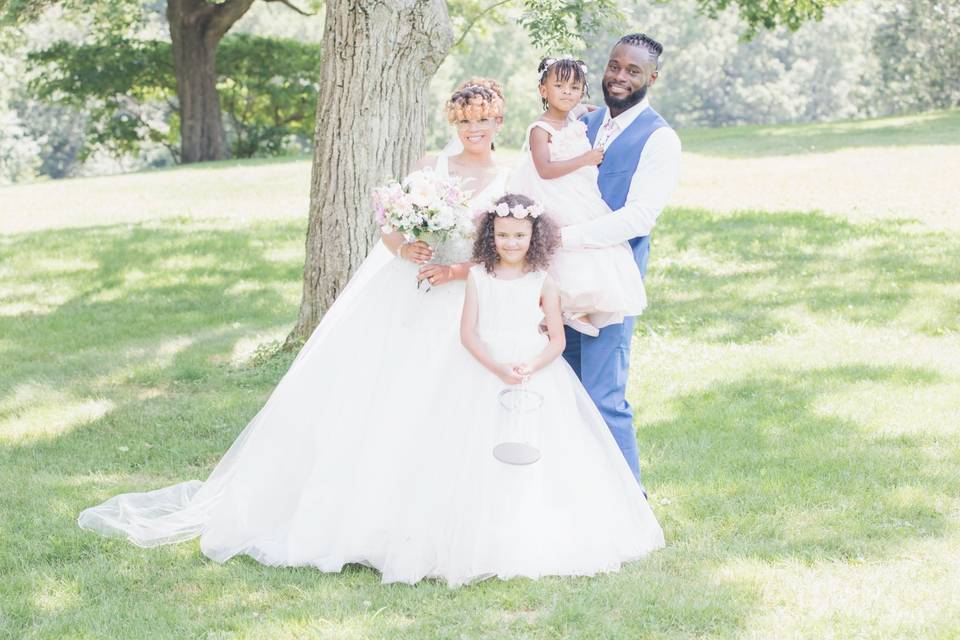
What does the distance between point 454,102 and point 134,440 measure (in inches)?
134

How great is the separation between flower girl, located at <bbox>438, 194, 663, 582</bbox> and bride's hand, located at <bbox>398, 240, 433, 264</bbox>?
297 mm

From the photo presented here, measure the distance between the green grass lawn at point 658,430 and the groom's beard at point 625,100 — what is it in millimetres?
2021

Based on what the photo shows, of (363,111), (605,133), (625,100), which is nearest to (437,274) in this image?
(605,133)

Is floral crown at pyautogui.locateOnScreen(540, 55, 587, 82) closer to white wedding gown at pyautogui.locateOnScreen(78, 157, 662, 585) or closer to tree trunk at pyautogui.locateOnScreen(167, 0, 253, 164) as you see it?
white wedding gown at pyautogui.locateOnScreen(78, 157, 662, 585)

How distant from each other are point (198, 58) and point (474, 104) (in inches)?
732

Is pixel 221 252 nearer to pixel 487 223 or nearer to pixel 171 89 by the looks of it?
pixel 487 223

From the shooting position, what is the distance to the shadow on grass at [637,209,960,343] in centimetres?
967

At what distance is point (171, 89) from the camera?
25.8 metres

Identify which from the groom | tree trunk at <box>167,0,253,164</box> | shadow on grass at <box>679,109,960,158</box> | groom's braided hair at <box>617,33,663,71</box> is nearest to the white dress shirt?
the groom

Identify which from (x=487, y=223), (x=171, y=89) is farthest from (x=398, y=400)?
(x=171, y=89)

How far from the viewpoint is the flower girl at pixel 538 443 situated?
4.78m

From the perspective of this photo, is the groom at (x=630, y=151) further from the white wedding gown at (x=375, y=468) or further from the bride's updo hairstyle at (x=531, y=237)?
the white wedding gown at (x=375, y=468)

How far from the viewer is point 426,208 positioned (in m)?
4.95

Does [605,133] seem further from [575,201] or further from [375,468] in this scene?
[375,468]
